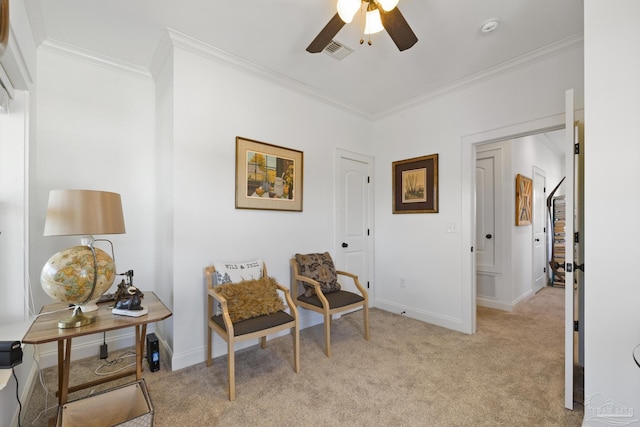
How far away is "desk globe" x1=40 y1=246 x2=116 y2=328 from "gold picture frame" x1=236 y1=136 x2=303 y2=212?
1.24 metres

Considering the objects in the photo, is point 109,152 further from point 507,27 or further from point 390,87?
point 507,27

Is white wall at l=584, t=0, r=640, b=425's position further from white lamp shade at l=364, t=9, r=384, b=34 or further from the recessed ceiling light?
white lamp shade at l=364, t=9, r=384, b=34

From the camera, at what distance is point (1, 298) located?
Answer: 1755 millimetres

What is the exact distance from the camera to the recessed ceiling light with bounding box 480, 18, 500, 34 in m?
2.17

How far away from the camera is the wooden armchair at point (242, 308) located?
2.06m

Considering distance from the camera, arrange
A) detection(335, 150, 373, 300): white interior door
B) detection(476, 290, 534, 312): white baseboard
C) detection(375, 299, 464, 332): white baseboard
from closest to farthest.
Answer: detection(375, 299, 464, 332): white baseboard, detection(335, 150, 373, 300): white interior door, detection(476, 290, 534, 312): white baseboard

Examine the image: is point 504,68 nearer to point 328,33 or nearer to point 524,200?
point 328,33

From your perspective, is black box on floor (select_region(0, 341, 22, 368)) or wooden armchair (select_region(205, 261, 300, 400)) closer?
black box on floor (select_region(0, 341, 22, 368))

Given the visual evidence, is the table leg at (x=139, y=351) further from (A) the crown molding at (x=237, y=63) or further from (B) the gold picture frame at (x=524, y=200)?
(B) the gold picture frame at (x=524, y=200)

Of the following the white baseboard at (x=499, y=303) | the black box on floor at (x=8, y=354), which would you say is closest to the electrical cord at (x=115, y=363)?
the black box on floor at (x=8, y=354)

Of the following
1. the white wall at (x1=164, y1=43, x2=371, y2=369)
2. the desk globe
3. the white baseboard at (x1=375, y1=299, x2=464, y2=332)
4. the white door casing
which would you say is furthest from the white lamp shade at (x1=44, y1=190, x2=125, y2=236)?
the white baseboard at (x1=375, y1=299, x2=464, y2=332)

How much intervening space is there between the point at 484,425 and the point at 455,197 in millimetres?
2164

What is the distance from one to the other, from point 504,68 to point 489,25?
2.53ft

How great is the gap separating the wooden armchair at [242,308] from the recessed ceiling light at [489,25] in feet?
8.68
